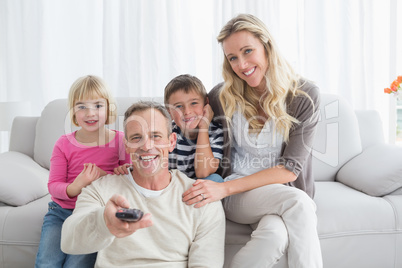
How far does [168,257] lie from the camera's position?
4.54 ft

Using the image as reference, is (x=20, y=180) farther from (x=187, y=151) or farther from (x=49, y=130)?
(x=187, y=151)

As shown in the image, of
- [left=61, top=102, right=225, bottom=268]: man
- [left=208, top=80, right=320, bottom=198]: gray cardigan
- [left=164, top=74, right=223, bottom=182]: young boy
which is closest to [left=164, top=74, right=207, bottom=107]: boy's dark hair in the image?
[left=164, top=74, right=223, bottom=182]: young boy

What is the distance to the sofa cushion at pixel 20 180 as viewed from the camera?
6.14 feet

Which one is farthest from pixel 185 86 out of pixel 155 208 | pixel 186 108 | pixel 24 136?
pixel 24 136

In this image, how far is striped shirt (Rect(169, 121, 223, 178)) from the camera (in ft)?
6.08

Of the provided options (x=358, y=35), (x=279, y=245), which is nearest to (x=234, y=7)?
(x=358, y=35)

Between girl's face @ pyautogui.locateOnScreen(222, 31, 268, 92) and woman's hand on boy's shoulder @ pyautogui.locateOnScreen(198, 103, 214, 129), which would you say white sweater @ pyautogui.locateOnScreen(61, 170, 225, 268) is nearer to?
woman's hand on boy's shoulder @ pyautogui.locateOnScreen(198, 103, 214, 129)

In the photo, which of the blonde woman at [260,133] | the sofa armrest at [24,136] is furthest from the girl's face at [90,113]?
the sofa armrest at [24,136]

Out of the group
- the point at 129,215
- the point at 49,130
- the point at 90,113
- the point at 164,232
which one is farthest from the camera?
the point at 49,130

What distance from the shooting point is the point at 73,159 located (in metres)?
1.75

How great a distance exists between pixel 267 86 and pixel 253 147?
0.98 ft

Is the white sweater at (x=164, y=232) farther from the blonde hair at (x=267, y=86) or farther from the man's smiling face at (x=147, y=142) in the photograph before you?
the blonde hair at (x=267, y=86)

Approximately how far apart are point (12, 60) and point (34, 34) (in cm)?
34

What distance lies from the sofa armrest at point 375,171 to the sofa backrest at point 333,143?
2.0 inches
